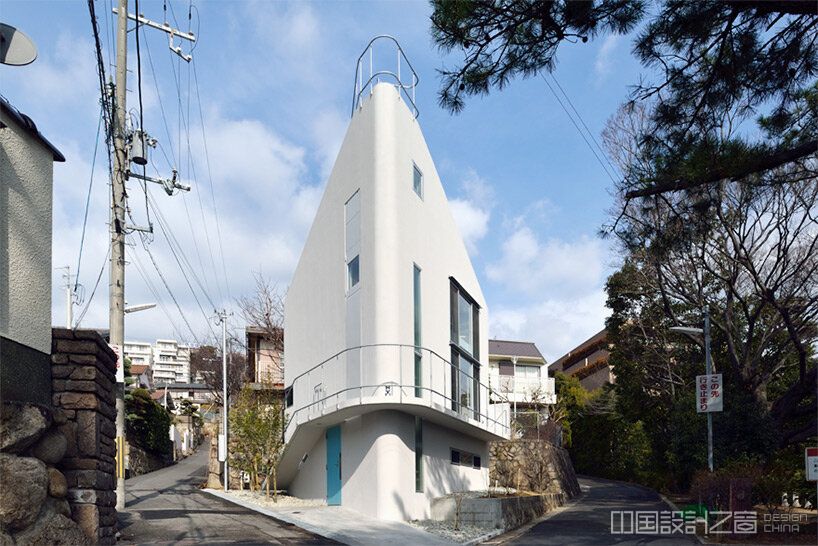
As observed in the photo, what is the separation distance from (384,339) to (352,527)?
4.13 metres

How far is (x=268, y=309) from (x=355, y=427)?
22.9m

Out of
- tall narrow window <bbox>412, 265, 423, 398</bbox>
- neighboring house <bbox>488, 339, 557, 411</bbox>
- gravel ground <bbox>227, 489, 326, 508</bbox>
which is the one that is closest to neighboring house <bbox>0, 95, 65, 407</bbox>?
tall narrow window <bbox>412, 265, 423, 398</bbox>

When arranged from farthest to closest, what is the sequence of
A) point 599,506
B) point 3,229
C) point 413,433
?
1. point 599,506
2. point 413,433
3. point 3,229

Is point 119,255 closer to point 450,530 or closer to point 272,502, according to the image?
point 272,502

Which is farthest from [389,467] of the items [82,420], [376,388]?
[82,420]

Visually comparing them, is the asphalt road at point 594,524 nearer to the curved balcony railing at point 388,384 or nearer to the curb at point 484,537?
the curb at point 484,537

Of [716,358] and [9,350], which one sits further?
[716,358]

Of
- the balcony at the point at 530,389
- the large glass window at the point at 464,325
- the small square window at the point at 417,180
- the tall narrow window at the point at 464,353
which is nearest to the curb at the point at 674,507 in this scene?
the tall narrow window at the point at 464,353

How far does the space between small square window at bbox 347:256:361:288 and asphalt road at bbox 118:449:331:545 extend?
231 inches

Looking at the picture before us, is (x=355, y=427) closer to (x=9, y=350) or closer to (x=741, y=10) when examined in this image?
(x=9, y=350)

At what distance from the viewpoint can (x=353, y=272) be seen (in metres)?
19.8

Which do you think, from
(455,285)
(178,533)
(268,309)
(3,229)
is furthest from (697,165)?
(268,309)

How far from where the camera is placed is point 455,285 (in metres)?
23.7

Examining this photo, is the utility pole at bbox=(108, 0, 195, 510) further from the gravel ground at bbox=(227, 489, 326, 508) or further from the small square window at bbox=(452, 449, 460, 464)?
the small square window at bbox=(452, 449, 460, 464)
